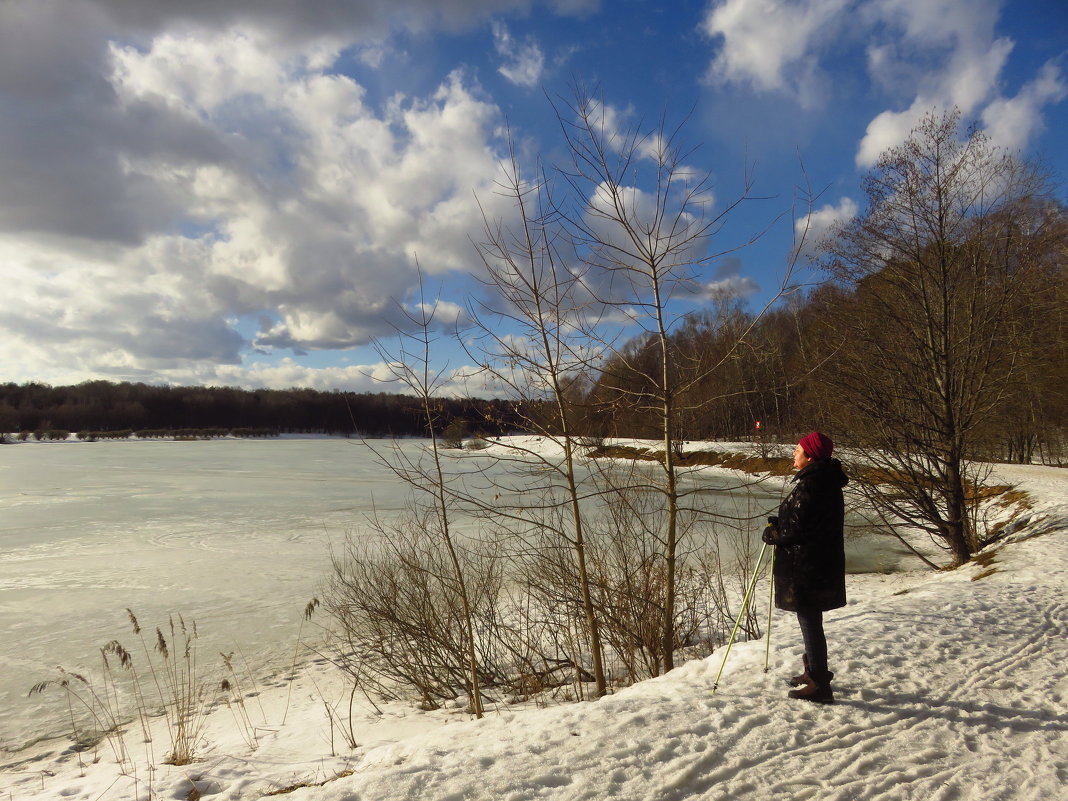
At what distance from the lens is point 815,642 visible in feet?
13.4

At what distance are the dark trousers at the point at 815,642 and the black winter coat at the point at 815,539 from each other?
2.6 inches

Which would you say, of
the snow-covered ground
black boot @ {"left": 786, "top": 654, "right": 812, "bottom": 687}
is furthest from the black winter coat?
the snow-covered ground

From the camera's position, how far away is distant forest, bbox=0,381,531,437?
291 feet

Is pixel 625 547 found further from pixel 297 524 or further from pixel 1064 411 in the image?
pixel 1064 411

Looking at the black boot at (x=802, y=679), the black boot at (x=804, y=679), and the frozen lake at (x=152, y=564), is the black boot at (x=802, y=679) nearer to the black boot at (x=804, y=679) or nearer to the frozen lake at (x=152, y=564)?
the black boot at (x=804, y=679)

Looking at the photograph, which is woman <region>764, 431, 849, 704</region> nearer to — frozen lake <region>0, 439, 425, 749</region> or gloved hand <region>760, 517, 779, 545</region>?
gloved hand <region>760, 517, 779, 545</region>

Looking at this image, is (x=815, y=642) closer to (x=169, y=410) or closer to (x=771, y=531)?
(x=771, y=531)

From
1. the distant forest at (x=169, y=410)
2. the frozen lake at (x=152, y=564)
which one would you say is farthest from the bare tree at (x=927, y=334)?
the distant forest at (x=169, y=410)

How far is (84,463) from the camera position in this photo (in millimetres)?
35594

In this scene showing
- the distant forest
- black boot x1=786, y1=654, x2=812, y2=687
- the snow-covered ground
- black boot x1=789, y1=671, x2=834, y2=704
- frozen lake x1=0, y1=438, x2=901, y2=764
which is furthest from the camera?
the distant forest

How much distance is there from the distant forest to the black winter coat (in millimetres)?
76810

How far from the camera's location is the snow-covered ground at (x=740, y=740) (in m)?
3.15

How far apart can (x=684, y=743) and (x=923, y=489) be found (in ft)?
30.5

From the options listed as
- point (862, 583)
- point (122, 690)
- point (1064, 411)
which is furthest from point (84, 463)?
point (1064, 411)
